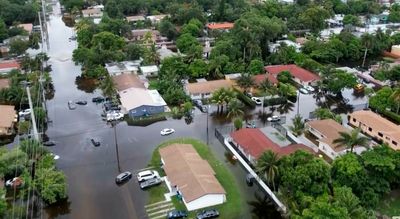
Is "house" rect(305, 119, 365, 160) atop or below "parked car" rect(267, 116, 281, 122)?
atop

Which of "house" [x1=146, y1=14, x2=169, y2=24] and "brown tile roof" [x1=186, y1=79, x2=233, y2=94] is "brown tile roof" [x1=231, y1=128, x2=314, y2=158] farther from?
"house" [x1=146, y1=14, x2=169, y2=24]

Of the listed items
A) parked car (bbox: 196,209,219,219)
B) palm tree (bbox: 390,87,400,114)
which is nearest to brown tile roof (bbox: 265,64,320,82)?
palm tree (bbox: 390,87,400,114)

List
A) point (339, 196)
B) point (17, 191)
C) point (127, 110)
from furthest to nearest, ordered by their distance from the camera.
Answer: point (127, 110) < point (17, 191) < point (339, 196)

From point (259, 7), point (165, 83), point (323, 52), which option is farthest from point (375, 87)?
point (259, 7)

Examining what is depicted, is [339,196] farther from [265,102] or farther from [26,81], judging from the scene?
[26,81]

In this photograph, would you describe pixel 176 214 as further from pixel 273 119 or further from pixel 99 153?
pixel 273 119

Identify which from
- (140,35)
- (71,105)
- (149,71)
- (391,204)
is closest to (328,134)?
(391,204)

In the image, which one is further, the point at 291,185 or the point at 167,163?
the point at 167,163
